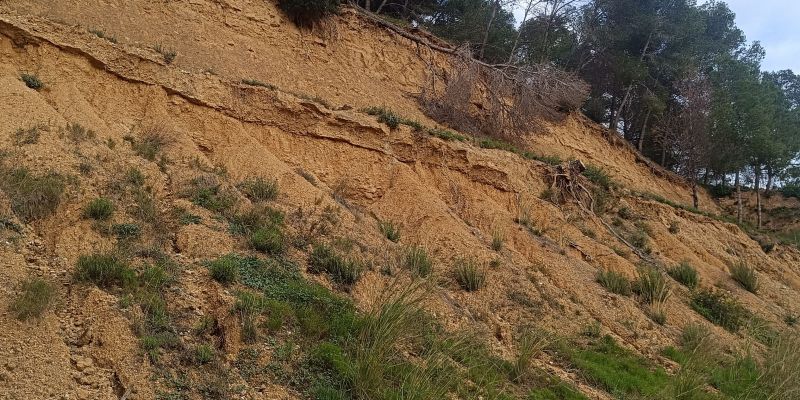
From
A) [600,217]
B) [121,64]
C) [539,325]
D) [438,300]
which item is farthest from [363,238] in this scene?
[600,217]

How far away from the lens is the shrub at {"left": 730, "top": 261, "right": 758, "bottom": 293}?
47.4 ft

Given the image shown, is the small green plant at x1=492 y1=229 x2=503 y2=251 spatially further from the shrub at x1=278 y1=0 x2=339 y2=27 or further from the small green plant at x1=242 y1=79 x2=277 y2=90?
the shrub at x1=278 y1=0 x2=339 y2=27

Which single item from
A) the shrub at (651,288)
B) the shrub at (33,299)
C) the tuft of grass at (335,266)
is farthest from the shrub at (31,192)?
the shrub at (651,288)

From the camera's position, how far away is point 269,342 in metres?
5.77

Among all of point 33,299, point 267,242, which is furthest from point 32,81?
point 33,299

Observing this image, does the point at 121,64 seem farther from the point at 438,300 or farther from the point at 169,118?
the point at 438,300

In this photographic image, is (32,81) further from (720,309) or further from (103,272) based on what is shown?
(720,309)

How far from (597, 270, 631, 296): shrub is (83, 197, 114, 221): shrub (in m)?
8.50

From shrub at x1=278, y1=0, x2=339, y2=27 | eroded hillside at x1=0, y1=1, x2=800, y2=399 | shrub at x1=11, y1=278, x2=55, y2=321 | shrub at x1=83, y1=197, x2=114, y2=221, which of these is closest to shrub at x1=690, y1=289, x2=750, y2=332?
eroded hillside at x1=0, y1=1, x2=800, y2=399

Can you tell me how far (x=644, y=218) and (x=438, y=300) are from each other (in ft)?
34.8

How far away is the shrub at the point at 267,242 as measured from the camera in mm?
7750

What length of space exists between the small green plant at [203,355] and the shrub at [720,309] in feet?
32.6

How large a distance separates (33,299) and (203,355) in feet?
5.14

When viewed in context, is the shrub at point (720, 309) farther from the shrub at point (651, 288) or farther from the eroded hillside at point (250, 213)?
the shrub at point (651, 288)
